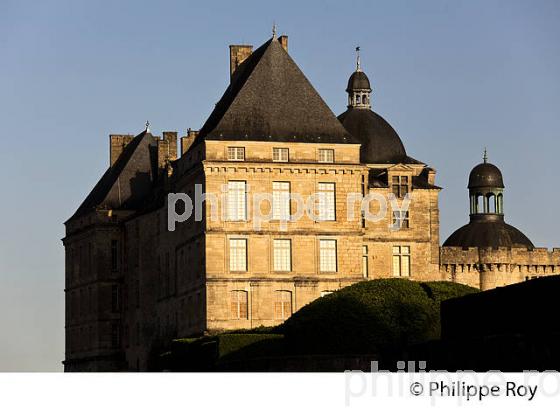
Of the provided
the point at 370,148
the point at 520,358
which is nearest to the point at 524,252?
the point at 370,148

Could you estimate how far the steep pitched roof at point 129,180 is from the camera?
406ft

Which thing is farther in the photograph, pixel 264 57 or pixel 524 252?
pixel 524 252

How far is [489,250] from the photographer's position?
116375 mm

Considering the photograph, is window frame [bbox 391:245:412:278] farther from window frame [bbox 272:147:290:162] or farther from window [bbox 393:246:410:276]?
window frame [bbox 272:147:290:162]

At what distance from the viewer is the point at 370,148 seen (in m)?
111

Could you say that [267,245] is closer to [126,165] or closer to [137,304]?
[137,304]

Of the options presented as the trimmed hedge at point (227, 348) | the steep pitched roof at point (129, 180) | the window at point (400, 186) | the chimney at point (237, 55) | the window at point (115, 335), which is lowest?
the trimmed hedge at point (227, 348)

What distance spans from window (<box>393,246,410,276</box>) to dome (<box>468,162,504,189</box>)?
75.9ft

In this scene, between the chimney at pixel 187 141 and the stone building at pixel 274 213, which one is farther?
the chimney at pixel 187 141

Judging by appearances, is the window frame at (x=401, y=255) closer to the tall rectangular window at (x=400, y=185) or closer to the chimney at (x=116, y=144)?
the tall rectangular window at (x=400, y=185)

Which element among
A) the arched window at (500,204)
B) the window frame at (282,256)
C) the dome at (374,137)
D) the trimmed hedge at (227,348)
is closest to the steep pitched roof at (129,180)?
the dome at (374,137)

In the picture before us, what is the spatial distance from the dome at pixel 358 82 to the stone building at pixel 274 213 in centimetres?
28
